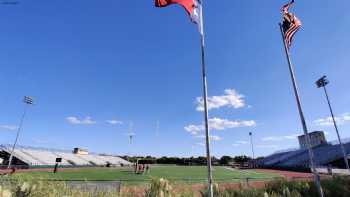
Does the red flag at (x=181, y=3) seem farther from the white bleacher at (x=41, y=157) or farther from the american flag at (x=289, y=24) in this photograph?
the white bleacher at (x=41, y=157)

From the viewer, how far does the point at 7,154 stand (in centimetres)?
5203

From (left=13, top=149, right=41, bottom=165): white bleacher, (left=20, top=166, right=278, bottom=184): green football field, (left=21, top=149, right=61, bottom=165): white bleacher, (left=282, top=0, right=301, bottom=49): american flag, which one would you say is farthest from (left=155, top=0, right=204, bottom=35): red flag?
(left=21, top=149, right=61, bottom=165): white bleacher

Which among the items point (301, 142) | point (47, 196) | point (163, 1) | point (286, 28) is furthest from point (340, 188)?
point (301, 142)

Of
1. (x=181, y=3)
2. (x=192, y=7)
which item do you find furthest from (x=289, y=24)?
(x=181, y=3)

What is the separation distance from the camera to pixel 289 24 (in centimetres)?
1259

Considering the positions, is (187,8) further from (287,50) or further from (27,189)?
(27,189)

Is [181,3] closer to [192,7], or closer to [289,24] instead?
[192,7]

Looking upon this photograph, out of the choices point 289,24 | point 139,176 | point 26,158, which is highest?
point 289,24

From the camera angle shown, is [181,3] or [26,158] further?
[26,158]

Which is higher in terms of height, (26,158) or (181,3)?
(181,3)

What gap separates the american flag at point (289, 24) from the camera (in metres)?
12.6

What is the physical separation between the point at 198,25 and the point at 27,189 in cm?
828

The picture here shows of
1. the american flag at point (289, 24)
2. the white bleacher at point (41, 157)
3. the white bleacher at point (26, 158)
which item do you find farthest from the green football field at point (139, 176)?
the white bleacher at point (41, 157)

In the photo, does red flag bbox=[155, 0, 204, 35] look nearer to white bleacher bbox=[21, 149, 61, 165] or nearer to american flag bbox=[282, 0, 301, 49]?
american flag bbox=[282, 0, 301, 49]
